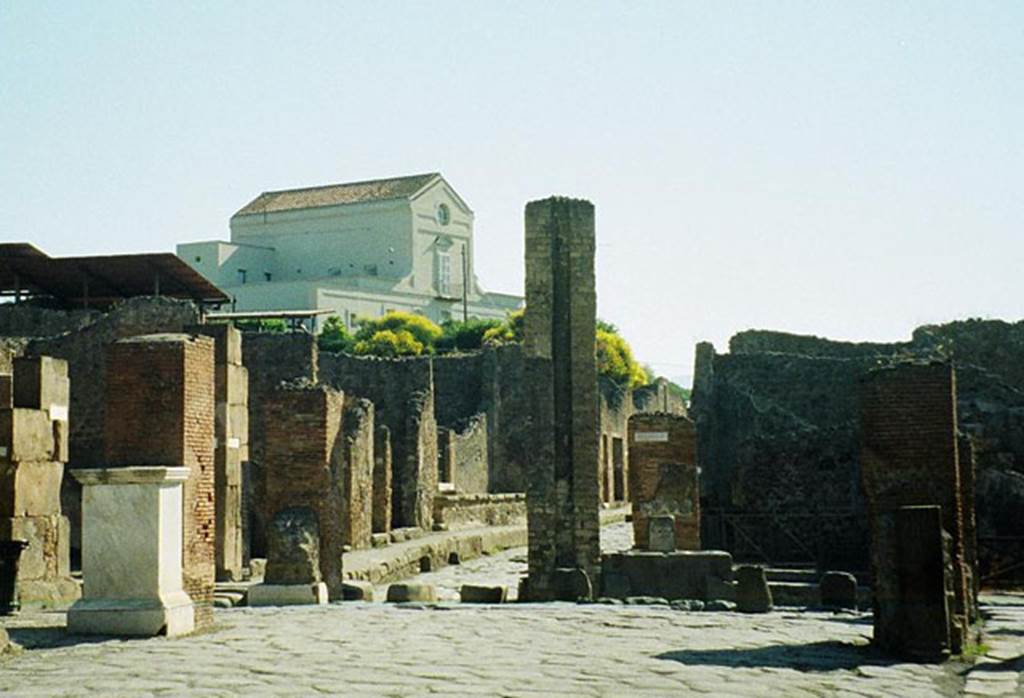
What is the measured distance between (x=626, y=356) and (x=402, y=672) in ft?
170

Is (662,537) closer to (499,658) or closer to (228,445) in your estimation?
(228,445)

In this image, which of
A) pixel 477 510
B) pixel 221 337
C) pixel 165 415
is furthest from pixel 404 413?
pixel 165 415

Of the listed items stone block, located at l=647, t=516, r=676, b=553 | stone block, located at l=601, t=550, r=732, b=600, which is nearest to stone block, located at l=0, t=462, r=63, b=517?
stone block, located at l=601, t=550, r=732, b=600

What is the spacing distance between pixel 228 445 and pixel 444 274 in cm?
6104

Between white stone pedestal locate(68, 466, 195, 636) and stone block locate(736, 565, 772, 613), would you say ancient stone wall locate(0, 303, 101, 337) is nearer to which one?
stone block locate(736, 565, 772, 613)

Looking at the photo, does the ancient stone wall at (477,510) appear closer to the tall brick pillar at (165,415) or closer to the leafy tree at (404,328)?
the tall brick pillar at (165,415)

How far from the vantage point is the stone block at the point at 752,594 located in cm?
1386

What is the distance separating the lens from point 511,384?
40.0 m

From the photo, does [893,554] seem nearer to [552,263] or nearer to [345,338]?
[552,263]

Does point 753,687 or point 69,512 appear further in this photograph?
point 69,512

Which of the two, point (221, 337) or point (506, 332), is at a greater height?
point (506, 332)

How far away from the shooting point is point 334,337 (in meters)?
61.5

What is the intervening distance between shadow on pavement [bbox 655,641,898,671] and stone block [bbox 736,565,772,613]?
3.21 m

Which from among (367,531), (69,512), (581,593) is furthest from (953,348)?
(69,512)
